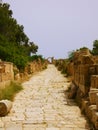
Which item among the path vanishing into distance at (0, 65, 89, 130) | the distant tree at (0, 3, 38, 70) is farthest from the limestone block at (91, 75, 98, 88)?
the distant tree at (0, 3, 38, 70)

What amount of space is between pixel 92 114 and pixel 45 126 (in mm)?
1254

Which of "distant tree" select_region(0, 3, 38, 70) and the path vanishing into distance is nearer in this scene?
the path vanishing into distance

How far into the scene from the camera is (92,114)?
7.37 metres

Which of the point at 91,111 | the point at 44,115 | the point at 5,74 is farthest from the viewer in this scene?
the point at 5,74

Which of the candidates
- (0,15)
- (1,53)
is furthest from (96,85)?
(0,15)

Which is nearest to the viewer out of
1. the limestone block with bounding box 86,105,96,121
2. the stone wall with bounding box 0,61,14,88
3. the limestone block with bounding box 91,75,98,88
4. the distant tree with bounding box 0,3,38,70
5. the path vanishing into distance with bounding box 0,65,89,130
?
the path vanishing into distance with bounding box 0,65,89,130

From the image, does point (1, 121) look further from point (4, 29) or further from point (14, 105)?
point (4, 29)

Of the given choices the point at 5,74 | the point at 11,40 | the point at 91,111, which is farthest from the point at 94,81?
the point at 11,40

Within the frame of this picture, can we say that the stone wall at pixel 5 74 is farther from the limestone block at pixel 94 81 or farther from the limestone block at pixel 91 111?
the limestone block at pixel 91 111

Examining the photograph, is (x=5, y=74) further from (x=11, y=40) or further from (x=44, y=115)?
(x=11, y=40)

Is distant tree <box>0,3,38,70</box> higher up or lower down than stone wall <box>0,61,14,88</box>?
higher up

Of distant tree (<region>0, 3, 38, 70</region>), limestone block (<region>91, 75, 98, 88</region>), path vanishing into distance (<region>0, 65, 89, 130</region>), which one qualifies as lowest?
path vanishing into distance (<region>0, 65, 89, 130</region>)

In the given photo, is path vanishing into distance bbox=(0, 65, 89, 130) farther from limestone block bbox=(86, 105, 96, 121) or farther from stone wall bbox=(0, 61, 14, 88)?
stone wall bbox=(0, 61, 14, 88)

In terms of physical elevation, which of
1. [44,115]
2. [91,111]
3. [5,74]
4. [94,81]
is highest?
[5,74]
